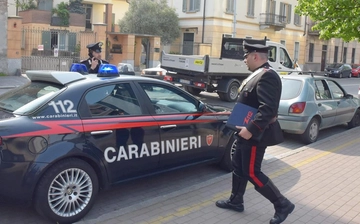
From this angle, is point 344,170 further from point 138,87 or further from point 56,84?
point 56,84

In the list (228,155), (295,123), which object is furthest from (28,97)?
(295,123)

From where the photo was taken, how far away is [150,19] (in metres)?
33.2

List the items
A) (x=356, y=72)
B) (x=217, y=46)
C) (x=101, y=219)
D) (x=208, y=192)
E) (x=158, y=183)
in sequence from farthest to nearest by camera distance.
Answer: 1. (x=356, y=72)
2. (x=217, y=46)
3. (x=158, y=183)
4. (x=208, y=192)
5. (x=101, y=219)

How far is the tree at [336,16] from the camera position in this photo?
12461mm

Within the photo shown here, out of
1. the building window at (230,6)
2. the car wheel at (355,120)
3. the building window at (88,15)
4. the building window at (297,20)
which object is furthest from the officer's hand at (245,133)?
the building window at (297,20)

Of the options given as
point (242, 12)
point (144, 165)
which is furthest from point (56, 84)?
A: point (242, 12)

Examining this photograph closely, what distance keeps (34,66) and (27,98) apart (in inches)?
758

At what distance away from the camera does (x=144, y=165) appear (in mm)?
4938

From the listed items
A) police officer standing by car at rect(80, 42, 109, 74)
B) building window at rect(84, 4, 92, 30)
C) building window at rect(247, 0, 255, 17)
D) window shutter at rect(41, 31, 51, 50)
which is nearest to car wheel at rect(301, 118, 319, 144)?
police officer standing by car at rect(80, 42, 109, 74)

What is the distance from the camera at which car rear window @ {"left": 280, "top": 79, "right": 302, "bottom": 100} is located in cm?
876

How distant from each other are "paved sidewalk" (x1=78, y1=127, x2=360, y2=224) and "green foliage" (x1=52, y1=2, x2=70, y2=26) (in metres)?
29.2

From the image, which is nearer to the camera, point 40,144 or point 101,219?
point 40,144

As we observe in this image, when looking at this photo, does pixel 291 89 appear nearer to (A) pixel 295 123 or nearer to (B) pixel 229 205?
(A) pixel 295 123

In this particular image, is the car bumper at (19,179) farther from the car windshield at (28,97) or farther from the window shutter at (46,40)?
the window shutter at (46,40)
